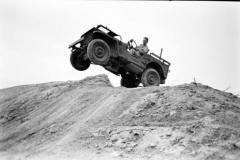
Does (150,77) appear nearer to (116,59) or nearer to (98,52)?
(116,59)

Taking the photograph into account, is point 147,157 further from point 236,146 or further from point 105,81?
point 105,81

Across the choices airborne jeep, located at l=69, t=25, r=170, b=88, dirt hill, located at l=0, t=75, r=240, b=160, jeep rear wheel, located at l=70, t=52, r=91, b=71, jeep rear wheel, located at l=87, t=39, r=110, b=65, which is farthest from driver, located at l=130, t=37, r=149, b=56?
dirt hill, located at l=0, t=75, r=240, b=160

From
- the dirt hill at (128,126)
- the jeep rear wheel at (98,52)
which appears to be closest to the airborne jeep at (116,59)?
the jeep rear wheel at (98,52)

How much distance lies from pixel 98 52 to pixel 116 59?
4.18 feet

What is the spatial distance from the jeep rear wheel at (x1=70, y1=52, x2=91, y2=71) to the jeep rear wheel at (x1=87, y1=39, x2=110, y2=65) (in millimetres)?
1435

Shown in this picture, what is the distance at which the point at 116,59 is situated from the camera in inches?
567

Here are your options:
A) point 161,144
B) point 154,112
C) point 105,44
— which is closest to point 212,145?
point 161,144

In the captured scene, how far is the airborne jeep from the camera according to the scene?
13.4 m

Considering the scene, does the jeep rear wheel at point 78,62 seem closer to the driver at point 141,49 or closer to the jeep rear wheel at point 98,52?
the jeep rear wheel at point 98,52

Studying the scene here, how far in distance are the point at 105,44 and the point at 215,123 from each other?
5.97 metres

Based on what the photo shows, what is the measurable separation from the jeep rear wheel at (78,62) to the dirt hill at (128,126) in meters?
1.12

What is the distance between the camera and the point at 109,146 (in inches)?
348

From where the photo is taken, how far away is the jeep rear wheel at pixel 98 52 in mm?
13107

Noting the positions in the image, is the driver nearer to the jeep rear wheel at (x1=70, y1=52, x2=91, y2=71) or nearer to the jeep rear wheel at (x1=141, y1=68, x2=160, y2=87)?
the jeep rear wheel at (x1=141, y1=68, x2=160, y2=87)
